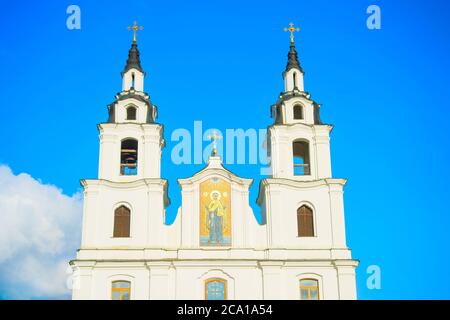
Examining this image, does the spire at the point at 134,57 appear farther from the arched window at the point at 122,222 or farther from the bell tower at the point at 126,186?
the arched window at the point at 122,222

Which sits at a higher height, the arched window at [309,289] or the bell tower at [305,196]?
the bell tower at [305,196]

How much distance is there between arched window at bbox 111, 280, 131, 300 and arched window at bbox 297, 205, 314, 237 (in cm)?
899

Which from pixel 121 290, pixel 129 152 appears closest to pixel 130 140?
pixel 129 152

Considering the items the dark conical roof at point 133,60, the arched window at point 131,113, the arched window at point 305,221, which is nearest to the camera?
the arched window at point 305,221

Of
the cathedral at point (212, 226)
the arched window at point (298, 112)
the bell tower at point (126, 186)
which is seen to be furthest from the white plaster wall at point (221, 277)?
the arched window at point (298, 112)

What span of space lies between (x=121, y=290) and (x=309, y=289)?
9.18 m

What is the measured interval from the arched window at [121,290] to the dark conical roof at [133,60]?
12913 mm

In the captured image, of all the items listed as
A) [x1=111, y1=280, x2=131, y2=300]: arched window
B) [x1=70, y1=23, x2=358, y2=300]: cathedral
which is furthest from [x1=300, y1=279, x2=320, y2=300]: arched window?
[x1=111, y1=280, x2=131, y2=300]: arched window

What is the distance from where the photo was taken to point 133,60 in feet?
144

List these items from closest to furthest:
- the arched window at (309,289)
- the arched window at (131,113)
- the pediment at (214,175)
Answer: the arched window at (309,289), the pediment at (214,175), the arched window at (131,113)

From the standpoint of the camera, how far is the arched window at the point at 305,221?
126 feet

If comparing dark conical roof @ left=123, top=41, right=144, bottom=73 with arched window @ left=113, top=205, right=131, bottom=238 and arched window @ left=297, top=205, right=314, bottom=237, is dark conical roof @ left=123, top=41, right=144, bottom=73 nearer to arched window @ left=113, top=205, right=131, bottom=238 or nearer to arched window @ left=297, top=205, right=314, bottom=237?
arched window @ left=113, top=205, right=131, bottom=238

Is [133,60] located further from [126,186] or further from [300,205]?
[300,205]

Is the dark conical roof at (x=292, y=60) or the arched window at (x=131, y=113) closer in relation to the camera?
the arched window at (x=131, y=113)
